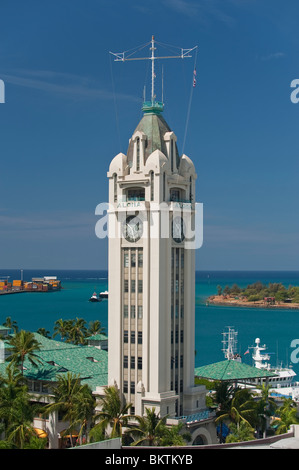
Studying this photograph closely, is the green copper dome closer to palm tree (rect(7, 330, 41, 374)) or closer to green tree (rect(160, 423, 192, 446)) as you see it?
palm tree (rect(7, 330, 41, 374))

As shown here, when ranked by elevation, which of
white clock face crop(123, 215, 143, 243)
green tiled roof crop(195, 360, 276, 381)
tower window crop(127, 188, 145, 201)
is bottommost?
green tiled roof crop(195, 360, 276, 381)

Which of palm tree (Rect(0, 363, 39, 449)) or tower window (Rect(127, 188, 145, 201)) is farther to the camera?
tower window (Rect(127, 188, 145, 201))

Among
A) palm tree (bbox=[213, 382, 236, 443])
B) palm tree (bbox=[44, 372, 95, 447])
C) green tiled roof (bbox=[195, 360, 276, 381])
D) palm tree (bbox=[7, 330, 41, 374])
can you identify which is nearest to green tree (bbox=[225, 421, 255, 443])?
palm tree (bbox=[213, 382, 236, 443])

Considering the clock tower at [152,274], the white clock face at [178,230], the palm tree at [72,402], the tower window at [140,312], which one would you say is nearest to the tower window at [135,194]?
the clock tower at [152,274]

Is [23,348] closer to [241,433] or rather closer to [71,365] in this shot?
[71,365]

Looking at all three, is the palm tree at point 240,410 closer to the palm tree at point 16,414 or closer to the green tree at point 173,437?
the green tree at point 173,437

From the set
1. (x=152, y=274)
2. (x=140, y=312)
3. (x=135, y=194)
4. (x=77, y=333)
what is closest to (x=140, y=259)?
(x=152, y=274)
